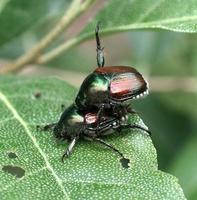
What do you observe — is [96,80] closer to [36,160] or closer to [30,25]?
[36,160]

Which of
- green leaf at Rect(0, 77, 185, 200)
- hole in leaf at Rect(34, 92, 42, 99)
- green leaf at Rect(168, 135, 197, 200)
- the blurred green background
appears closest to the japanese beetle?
green leaf at Rect(0, 77, 185, 200)

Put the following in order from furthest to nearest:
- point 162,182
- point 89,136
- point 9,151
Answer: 1. point 89,136
2. point 9,151
3. point 162,182

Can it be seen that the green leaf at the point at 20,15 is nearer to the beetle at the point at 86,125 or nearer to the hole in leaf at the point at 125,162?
the beetle at the point at 86,125

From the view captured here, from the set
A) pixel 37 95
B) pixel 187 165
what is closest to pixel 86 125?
pixel 37 95

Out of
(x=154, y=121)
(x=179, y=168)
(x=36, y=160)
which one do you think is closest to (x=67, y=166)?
(x=36, y=160)

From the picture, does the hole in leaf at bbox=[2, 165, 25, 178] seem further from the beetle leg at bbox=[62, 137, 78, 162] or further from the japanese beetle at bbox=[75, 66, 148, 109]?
the japanese beetle at bbox=[75, 66, 148, 109]
